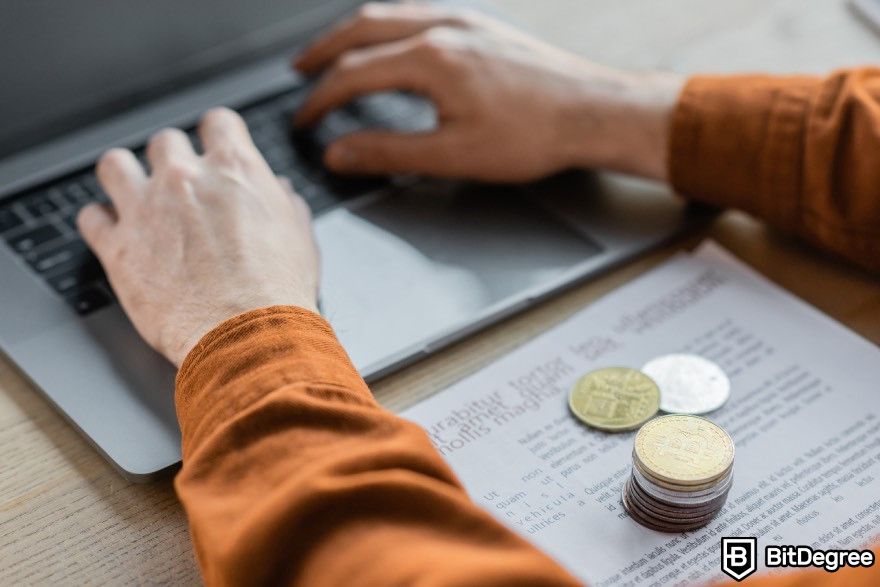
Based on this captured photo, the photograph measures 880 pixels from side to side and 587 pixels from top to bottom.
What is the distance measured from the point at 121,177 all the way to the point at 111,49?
0.19m

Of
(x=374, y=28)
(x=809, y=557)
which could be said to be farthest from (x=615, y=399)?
(x=374, y=28)

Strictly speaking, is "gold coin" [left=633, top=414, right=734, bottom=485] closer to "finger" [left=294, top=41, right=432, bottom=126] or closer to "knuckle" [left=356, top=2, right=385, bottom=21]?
"finger" [left=294, top=41, right=432, bottom=126]

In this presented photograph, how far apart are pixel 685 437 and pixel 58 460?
440 millimetres

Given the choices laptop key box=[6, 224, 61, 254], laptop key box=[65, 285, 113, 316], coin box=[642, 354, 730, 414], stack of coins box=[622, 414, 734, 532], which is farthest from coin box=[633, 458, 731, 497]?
laptop key box=[6, 224, 61, 254]

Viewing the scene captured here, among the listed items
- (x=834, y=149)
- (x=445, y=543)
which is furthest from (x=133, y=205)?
(x=834, y=149)

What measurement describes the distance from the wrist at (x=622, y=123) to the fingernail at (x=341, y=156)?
20cm

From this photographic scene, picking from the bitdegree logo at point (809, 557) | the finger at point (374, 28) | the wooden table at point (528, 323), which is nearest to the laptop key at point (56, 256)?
the wooden table at point (528, 323)

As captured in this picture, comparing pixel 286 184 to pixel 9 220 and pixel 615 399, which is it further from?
pixel 615 399

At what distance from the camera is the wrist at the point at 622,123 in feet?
3.06

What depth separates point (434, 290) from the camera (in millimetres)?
862

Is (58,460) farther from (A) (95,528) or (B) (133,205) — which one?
(B) (133,205)

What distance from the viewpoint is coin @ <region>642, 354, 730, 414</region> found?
0.76 m

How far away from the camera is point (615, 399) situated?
30.2 inches

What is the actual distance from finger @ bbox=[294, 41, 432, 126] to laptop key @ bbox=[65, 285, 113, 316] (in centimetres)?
28
